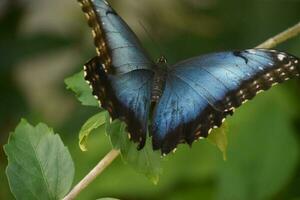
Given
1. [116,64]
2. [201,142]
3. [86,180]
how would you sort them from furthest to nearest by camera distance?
[201,142]
[116,64]
[86,180]

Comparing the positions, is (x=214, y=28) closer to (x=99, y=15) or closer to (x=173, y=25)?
(x=173, y=25)

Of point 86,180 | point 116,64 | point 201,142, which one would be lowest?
point 201,142

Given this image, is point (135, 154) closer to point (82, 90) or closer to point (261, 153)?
point (82, 90)

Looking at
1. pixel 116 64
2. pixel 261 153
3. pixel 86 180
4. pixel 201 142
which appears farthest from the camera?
pixel 201 142

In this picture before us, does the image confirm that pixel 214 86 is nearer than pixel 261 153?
Yes

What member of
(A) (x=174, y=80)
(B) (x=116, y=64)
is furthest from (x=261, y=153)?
(B) (x=116, y=64)

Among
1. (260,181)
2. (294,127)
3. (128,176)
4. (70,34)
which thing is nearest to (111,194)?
(128,176)

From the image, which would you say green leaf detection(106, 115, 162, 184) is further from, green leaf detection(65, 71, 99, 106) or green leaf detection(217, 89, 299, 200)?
green leaf detection(217, 89, 299, 200)
